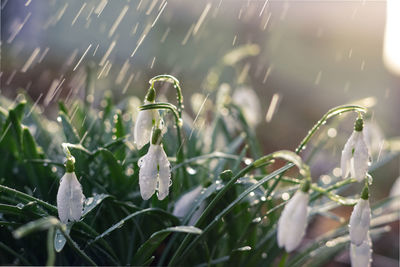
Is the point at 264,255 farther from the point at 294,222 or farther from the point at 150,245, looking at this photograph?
the point at 294,222

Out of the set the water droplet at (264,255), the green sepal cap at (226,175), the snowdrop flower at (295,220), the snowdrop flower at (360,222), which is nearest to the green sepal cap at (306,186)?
the snowdrop flower at (295,220)

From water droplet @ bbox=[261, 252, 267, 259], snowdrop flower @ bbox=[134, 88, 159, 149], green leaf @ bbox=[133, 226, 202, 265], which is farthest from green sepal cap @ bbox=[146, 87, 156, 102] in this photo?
water droplet @ bbox=[261, 252, 267, 259]

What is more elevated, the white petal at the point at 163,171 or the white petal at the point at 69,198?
the white petal at the point at 163,171

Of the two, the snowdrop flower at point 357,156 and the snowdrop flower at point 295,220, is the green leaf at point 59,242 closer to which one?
the snowdrop flower at point 295,220

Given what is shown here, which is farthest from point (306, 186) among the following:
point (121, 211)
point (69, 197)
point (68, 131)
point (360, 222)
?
point (68, 131)

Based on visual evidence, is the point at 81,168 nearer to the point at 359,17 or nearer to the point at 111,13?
the point at 111,13

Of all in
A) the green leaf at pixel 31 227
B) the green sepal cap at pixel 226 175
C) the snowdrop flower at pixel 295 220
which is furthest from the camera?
the green sepal cap at pixel 226 175

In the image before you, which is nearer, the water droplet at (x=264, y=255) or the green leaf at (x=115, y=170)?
the green leaf at (x=115, y=170)
